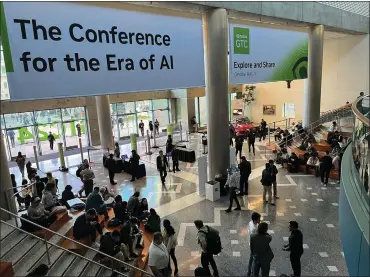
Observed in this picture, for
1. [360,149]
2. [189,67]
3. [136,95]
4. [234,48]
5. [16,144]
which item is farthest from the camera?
[136,95]

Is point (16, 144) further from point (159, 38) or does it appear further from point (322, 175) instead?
point (322, 175)

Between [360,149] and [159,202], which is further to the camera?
[159,202]

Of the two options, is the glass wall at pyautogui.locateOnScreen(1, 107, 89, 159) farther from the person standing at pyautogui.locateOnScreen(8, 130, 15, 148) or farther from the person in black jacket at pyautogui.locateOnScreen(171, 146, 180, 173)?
the person in black jacket at pyautogui.locateOnScreen(171, 146, 180, 173)

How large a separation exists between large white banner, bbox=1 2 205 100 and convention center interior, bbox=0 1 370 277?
2 cm

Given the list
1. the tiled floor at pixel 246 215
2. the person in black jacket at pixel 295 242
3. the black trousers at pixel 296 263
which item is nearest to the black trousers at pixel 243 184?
the tiled floor at pixel 246 215

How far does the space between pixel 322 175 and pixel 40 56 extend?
946 cm

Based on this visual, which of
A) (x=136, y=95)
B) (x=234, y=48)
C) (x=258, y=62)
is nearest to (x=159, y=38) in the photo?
(x=234, y=48)

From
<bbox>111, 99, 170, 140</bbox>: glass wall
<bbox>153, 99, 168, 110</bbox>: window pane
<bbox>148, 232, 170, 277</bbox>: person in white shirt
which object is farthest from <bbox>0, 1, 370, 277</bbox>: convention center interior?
<bbox>153, 99, 168, 110</bbox>: window pane

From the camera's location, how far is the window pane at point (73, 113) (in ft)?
64.6

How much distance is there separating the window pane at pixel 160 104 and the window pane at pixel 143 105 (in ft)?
1.52

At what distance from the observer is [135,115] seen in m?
23.7

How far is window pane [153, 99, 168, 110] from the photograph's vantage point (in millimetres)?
24438

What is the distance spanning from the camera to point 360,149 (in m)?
3.75

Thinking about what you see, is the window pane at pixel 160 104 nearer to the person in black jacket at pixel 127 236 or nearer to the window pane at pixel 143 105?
the window pane at pixel 143 105
